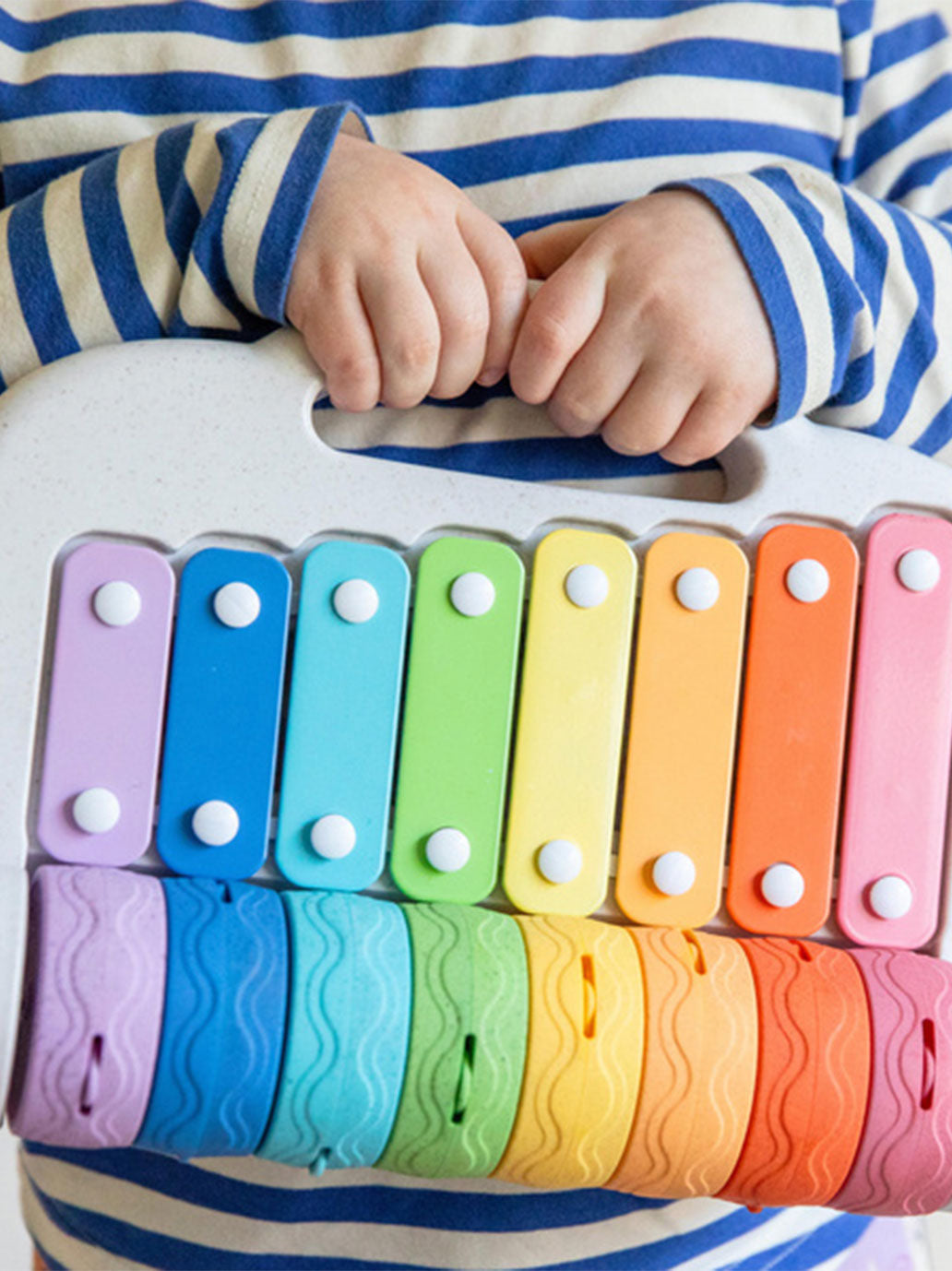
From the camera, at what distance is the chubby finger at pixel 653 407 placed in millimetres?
575

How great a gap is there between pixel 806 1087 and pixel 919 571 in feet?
0.70

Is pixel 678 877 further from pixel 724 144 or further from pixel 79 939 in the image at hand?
pixel 724 144

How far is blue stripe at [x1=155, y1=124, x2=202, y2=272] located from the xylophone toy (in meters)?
0.04

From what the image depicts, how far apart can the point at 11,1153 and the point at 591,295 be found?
0.82 m

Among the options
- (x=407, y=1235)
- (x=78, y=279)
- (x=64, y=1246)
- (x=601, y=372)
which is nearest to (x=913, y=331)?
(x=601, y=372)

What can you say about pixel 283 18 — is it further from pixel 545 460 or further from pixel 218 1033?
pixel 218 1033

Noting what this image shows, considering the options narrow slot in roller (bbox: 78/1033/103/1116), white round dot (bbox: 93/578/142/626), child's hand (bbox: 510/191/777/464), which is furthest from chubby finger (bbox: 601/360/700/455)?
narrow slot in roller (bbox: 78/1033/103/1116)

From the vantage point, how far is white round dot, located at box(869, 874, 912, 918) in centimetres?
58

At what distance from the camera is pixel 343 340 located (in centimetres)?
56

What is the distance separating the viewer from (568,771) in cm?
57

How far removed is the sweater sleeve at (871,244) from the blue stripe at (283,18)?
143mm

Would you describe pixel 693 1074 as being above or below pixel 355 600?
below

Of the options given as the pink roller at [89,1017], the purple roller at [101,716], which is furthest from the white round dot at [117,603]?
the pink roller at [89,1017]

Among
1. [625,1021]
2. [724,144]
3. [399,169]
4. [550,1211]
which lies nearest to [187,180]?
[399,169]
